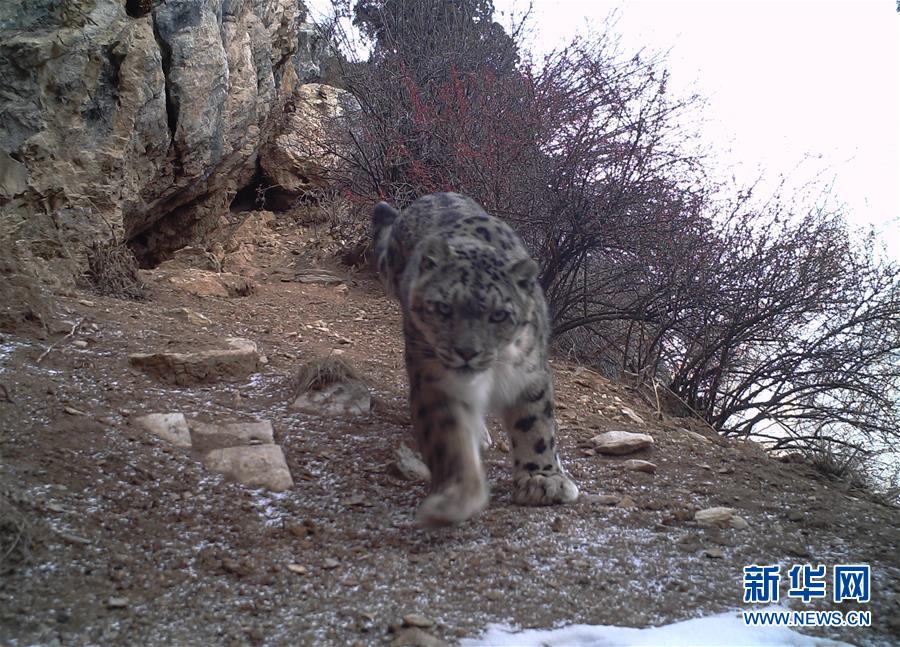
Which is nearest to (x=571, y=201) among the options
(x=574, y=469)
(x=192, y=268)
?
(x=574, y=469)

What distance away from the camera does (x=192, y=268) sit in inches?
349

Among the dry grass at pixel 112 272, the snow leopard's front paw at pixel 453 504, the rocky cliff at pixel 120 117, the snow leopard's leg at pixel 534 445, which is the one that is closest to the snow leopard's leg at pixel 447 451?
the snow leopard's front paw at pixel 453 504

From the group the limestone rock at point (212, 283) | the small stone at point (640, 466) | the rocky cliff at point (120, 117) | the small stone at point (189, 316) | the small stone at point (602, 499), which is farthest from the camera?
the limestone rock at point (212, 283)

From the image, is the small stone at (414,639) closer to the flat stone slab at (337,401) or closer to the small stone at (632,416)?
the flat stone slab at (337,401)

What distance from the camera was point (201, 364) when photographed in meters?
4.92

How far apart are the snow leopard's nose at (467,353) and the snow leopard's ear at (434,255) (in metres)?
0.49

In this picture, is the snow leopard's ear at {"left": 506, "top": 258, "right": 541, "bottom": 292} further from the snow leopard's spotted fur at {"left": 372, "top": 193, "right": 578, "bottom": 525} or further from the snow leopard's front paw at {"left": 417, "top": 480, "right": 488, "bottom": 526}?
the snow leopard's front paw at {"left": 417, "top": 480, "right": 488, "bottom": 526}

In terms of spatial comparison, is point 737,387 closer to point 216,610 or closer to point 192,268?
point 216,610

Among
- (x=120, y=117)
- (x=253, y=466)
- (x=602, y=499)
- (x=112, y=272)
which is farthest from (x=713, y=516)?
(x=120, y=117)

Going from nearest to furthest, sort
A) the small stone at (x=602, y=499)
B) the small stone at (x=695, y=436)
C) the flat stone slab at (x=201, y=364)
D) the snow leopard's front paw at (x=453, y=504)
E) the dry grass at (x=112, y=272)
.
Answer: the snow leopard's front paw at (x=453, y=504) < the small stone at (x=602, y=499) < the flat stone slab at (x=201, y=364) < the small stone at (x=695, y=436) < the dry grass at (x=112, y=272)

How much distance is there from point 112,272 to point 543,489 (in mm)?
5047

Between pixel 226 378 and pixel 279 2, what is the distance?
7.62m

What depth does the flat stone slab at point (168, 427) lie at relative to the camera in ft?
12.8

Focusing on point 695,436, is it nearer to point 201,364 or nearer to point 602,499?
point 602,499
